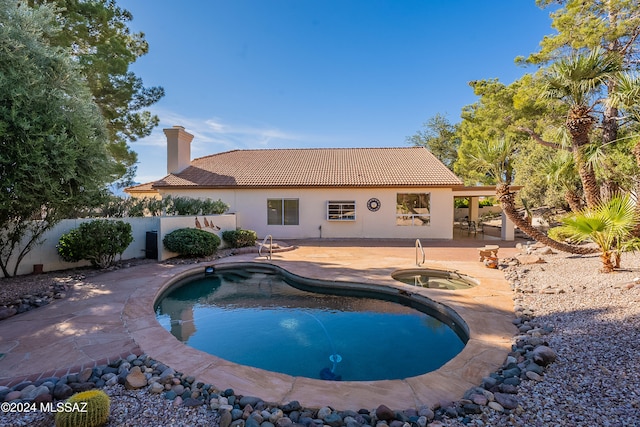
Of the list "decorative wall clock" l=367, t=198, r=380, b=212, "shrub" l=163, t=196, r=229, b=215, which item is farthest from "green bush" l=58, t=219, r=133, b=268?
"decorative wall clock" l=367, t=198, r=380, b=212

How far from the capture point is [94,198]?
676 cm

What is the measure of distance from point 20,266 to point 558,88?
50.9 feet

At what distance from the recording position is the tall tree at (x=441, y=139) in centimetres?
3566

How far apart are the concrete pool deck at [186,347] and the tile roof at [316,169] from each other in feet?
27.7

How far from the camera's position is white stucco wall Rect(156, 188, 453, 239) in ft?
53.0

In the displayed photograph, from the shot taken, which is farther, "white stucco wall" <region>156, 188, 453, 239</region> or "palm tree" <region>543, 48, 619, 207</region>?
"white stucco wall" <region>156, 188, 453, 239</region>

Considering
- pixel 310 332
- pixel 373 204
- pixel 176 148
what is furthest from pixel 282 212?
pixel 310 332

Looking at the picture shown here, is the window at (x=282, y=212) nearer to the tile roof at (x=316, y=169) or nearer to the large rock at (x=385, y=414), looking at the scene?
the tile roof at (x=316, y=169)

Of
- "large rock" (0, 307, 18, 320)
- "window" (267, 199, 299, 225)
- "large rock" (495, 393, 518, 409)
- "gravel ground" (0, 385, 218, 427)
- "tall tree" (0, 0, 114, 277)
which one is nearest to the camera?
"gravel ground" (0, 385, 218, 427)

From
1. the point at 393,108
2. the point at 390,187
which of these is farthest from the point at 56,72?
the point at 393,108

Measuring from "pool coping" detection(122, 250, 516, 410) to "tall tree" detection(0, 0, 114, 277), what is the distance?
2.58m

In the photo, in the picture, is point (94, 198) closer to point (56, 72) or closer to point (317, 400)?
point (56, 72)

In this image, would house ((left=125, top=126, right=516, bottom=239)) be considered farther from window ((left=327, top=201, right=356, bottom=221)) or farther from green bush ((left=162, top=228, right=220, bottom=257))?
green bush ((left=162, top=228, right=220, bottom=257))

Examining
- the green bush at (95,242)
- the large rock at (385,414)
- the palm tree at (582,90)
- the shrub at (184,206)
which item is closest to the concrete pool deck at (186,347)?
the large rock at (385,414)
